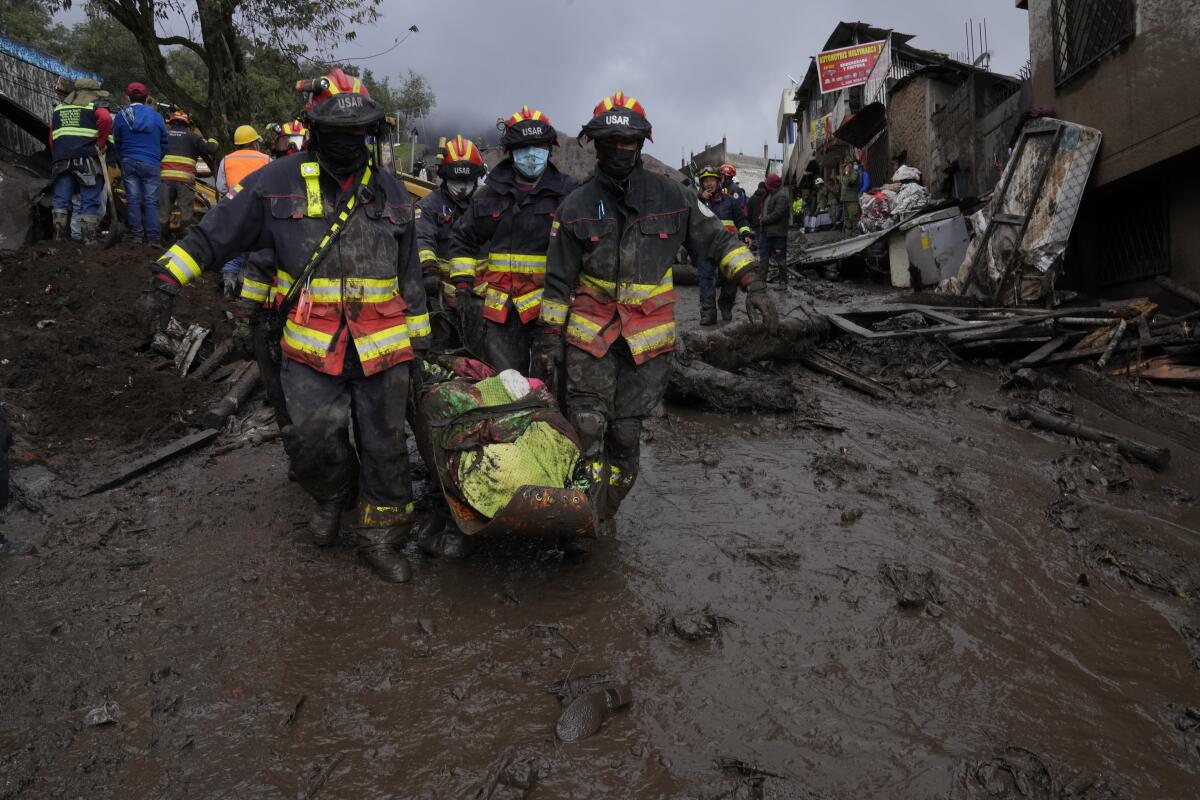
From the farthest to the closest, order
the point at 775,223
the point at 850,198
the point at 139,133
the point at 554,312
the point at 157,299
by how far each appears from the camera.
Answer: the point at 850,198, the point at 775,223, the point at 139,133, the point at 554,312, the point at 157,299

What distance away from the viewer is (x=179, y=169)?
9.00 meters

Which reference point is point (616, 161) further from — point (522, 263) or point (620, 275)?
point (522, 263)

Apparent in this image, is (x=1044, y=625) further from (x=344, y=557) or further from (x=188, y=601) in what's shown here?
(x=188, y=601)

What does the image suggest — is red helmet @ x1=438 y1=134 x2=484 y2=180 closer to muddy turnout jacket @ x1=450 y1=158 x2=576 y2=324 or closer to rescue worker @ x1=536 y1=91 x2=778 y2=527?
muddy turnout jacket @ x1=450 y1=158 x2=576 y2=324

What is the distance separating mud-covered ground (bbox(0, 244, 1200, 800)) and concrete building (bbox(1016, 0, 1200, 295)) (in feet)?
14.1

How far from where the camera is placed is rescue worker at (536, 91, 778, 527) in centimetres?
378

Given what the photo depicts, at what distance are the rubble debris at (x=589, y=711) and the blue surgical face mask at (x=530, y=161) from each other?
331 centimetres

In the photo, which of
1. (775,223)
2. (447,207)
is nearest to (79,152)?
(447,207)

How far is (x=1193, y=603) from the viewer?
3.37 meters

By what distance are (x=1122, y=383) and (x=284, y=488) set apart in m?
6.62

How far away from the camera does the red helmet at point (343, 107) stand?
323cm

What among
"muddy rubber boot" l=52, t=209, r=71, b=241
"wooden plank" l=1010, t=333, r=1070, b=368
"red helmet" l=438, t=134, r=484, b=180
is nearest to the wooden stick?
"wooden plank" l=1010, t=333, r=1070, b=368

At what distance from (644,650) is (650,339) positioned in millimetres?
1554

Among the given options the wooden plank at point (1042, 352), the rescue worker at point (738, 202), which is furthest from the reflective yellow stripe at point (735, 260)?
the rescue worker at point (738, 202)
